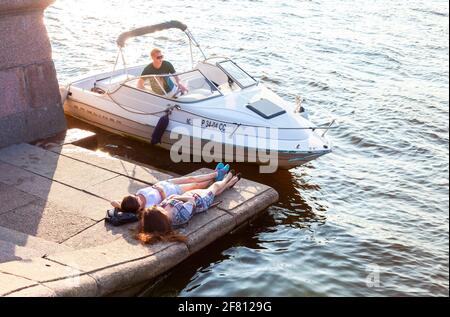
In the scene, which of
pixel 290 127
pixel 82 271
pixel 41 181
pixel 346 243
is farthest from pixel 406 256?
pixel 41 181

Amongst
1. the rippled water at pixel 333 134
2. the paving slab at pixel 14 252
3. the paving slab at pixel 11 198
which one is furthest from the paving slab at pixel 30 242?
the rippled water at pixel 333 134

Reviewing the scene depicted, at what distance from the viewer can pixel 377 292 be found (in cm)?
871

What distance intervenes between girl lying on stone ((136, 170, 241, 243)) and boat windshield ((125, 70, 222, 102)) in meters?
3.26

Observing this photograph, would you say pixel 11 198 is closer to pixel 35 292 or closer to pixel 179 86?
pixel 35 292

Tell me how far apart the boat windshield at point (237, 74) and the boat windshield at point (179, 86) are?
0.50 meters

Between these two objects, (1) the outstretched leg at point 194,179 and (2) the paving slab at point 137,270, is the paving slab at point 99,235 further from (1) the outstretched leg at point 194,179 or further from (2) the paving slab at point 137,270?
(1) the outstretched leg at point 194,179

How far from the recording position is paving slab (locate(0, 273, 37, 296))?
20.9ft

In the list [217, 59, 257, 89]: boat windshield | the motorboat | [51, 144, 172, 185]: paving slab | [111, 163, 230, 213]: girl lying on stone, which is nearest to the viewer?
[111, 163, 230, 213]: girl lying on stone

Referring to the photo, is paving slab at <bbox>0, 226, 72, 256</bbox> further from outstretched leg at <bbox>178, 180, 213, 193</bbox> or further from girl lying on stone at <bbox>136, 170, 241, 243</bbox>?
outstretched leg at <bbox>178, 180, 213, 193</bbox>

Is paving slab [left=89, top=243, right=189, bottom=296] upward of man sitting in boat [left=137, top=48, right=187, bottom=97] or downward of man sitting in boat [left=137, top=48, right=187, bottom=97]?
downward

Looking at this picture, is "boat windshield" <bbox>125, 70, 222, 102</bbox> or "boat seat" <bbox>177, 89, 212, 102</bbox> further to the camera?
"boat windshield" <bbox>125, 70, 222, 102</bbox>

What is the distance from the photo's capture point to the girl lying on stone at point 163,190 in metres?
8.66

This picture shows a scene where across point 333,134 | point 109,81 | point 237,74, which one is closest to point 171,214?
point 237,74


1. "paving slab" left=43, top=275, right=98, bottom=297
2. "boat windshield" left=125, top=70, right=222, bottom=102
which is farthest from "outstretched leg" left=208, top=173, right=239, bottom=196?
"paving slab" left=43, top=275, right=98, bottom=297
